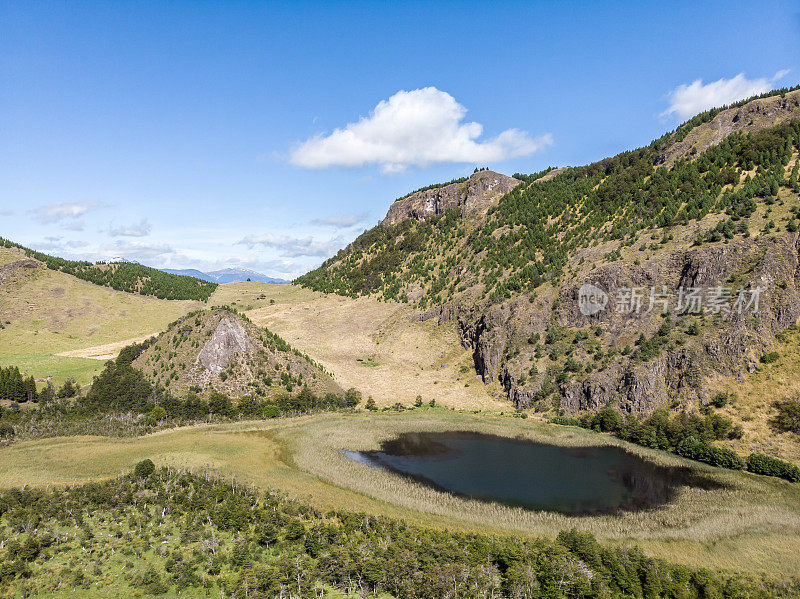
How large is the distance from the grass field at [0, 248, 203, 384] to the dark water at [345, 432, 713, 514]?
308 ft

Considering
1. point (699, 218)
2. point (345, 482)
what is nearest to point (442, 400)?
point (345, 482)

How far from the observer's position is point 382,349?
140m

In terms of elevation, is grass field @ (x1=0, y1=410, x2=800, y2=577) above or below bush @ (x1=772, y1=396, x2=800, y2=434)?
below

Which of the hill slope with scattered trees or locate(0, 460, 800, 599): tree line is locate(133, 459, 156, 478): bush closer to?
locate(0, 460, 800, 599): tree line

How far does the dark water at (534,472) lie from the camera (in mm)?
54438

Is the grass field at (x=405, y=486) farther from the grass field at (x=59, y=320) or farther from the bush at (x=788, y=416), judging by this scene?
the grass field at (x=59, y=320)

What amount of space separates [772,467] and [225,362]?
97579 millimetres

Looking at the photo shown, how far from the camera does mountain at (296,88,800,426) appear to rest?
80.1 meters

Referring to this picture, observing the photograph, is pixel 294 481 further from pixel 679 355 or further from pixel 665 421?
pixel 679 355

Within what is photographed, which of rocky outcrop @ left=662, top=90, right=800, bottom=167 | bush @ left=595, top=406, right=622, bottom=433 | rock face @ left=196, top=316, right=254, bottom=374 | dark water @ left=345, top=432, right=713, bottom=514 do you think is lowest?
dark water @ left=345, top=432, right=713, bottom=514

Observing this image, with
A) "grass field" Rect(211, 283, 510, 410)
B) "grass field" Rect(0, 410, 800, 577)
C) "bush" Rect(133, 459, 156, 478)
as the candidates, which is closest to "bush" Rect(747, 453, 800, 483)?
"grass field" Rect(0, 410, 800, 577)

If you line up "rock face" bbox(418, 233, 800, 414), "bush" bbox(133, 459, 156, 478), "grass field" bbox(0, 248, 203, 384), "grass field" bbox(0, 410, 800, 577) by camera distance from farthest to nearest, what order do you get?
"grass field" bbox(0, 248, 203, 384) → "rock face" bbox(418, 233, 800, 414) → "bush" bbox(133, 459, 156, 478) → "grass field" bbox(0, 410, 800, 577)

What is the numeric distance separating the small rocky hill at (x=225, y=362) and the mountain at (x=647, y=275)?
4955 cm

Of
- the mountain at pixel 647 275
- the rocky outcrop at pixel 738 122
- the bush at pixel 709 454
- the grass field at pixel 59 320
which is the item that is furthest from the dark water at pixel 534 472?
the rocky outcrop at pixel 738 122
